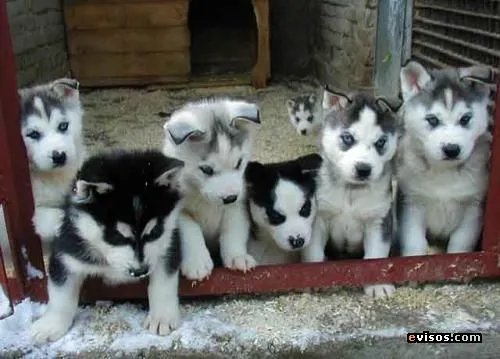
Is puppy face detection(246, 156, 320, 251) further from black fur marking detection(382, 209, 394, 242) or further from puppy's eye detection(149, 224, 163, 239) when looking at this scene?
puppy's eye detection(149, 224, 163, 239)

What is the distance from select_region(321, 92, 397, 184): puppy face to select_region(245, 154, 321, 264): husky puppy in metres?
0.18

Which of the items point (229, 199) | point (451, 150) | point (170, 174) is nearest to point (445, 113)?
point (451, 150)

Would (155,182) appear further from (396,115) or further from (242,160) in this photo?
(396,115)

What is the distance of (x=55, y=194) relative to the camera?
2.98m

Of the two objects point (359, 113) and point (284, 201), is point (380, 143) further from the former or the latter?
point (284, 201)

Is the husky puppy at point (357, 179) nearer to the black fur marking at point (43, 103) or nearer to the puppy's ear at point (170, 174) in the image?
the puppy's ear at point (170, 174)

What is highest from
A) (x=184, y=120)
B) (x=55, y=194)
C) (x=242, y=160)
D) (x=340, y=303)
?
(x=184, y=120)

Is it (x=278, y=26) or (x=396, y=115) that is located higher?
(x=396, y=115)

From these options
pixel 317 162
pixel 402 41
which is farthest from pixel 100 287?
pixel 402 41

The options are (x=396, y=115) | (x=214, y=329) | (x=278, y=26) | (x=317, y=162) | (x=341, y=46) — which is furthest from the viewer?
(x=278, y=26)

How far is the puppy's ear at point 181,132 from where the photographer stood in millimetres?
2574

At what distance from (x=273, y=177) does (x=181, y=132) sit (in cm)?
52

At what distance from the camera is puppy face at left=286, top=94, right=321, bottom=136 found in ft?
18.2

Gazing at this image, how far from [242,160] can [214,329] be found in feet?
2.26
